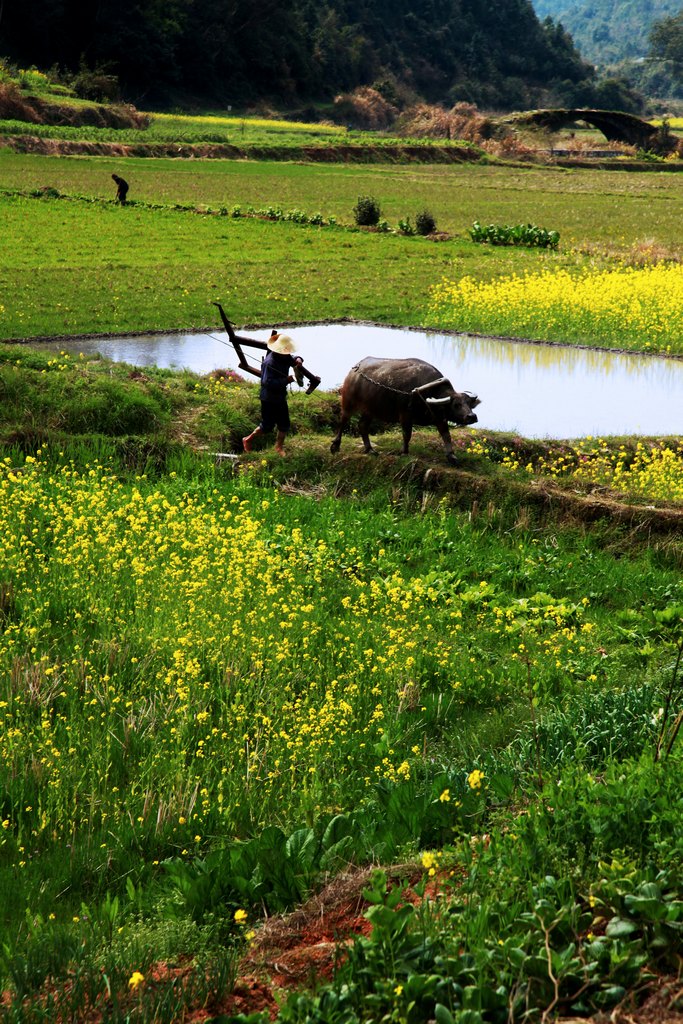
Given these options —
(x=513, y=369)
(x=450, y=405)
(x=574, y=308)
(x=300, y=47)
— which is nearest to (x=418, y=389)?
(x=450, y=405)

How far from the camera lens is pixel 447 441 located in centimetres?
1159

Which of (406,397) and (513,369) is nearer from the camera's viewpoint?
(406,397)

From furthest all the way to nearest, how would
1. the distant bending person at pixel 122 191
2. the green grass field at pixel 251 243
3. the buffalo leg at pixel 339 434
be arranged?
the distant bending person at pixel 122 191 → the green grass field at pixel 251 243 → the buffalo leg at pixel 339 434

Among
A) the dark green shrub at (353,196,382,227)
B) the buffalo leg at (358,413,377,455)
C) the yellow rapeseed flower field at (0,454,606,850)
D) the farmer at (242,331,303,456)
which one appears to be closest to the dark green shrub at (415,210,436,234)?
the dark green shrub at (353,196,382,227)

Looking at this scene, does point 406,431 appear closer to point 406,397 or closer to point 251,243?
point 406,397

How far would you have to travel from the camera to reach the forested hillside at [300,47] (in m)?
86.1

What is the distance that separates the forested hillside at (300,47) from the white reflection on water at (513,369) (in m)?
69.9

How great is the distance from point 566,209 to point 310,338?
26649 mm

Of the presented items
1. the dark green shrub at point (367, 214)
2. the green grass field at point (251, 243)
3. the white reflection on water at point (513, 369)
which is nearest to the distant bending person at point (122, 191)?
the green grass field at point (251, 243)

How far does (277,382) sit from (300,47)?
4046 inches

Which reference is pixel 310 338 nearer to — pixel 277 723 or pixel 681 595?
pixel 681 595

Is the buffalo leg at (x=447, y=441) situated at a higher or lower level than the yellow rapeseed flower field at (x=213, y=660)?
higher

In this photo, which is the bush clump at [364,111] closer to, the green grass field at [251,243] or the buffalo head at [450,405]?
the green grass field at [251,243]

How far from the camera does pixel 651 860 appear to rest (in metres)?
4.59
